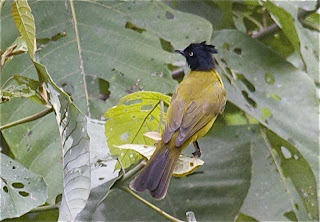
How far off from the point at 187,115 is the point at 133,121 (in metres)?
0.29

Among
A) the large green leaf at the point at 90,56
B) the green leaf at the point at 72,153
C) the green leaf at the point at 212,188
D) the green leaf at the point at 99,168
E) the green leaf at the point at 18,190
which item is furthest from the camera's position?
the green leaf at the point at 212,188

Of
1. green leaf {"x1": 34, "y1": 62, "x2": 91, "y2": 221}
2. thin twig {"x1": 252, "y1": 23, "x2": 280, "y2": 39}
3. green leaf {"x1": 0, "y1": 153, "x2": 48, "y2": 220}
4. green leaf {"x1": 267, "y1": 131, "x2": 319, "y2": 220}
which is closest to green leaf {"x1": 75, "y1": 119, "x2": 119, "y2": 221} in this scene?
green leaf {"x1": 34, "y1": 62, "x2": 91, "y2": 221}

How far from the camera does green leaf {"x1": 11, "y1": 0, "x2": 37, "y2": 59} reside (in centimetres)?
169

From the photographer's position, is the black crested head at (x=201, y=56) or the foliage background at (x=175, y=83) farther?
the black crested head at (x=201, y=56)

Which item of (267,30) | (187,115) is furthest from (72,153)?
(267,30)

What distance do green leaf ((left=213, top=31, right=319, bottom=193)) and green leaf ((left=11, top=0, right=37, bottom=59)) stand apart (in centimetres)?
99

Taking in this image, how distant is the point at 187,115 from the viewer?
7.07ft

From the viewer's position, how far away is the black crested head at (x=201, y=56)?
2650 mm

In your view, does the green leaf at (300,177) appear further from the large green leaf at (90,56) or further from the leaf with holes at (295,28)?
the large green leaf at (90,56)

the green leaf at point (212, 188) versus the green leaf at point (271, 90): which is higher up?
the green leaf at point (271, 90)

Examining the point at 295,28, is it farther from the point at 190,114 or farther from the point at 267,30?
the point at 190,114

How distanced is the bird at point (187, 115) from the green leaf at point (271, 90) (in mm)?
98

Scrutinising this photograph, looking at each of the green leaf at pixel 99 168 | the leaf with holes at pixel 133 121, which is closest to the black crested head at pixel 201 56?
the leaf with holes at pixel 133 121

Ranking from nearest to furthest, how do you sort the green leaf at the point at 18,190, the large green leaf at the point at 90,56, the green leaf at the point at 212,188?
the green leaf at the point at 18,190, the large green leaf at the point at 90,56, the green leaf at the point at 212,188
